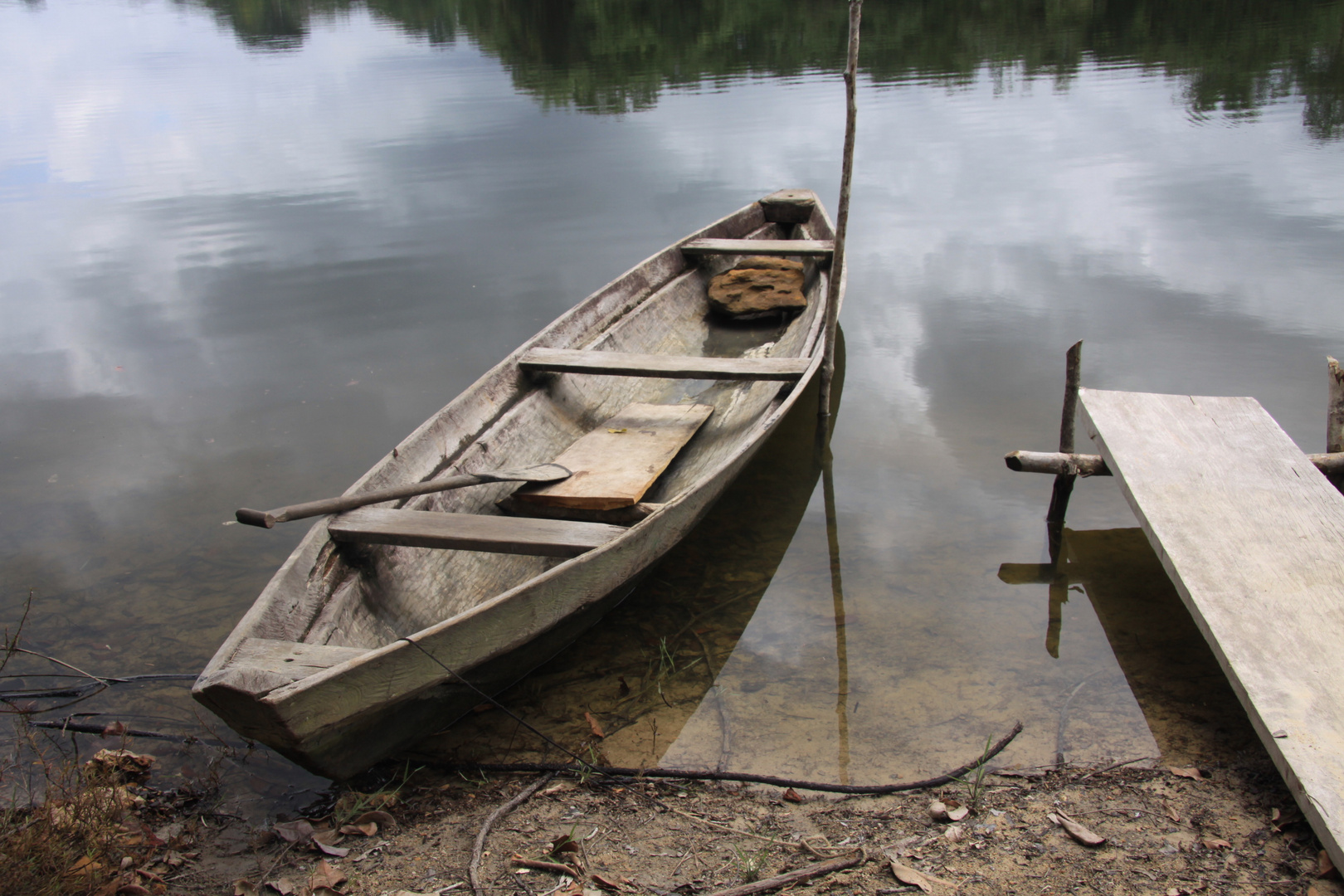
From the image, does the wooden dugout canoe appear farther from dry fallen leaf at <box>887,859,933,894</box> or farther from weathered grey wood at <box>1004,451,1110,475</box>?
dry fallen leaf at <box>887,859,933,894</box>

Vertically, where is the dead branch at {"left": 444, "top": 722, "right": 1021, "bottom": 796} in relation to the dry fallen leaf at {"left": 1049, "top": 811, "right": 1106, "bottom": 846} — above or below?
below

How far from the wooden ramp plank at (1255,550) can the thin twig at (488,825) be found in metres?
2.40

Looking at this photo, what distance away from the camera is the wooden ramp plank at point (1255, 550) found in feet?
8.96

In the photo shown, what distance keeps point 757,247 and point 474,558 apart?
4795 millimetres

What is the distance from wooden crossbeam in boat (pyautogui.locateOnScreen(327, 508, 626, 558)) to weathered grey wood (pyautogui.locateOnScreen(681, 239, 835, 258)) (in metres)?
4.77

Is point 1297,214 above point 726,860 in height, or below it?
above

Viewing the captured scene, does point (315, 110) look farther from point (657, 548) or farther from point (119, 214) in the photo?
point (657, 548)

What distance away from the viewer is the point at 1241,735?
3309mm

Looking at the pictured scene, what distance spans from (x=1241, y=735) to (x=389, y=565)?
349cm

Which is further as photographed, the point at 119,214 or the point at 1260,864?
the point at 119,214

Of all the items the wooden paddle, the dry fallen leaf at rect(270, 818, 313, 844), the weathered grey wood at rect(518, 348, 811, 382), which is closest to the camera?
the dry fallen leaf at rect(270, 818, 313, 844)

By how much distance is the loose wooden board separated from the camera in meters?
4.28

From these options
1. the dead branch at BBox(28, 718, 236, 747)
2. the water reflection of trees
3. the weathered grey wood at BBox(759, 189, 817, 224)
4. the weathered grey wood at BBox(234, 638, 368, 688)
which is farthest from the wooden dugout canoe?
the water reflection of trees

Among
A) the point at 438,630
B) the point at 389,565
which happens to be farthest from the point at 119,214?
the point at 438,630
